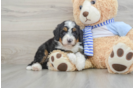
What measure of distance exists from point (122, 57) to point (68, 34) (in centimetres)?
45

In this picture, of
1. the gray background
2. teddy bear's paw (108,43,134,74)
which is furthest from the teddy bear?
the gray background

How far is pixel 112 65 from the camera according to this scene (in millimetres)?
953

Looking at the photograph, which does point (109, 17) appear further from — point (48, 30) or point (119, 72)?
point (48, 30)

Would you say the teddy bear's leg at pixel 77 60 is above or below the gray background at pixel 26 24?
below

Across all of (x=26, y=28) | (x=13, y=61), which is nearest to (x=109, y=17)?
(x=26, y=28)

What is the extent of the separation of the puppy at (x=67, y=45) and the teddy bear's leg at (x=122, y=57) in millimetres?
265

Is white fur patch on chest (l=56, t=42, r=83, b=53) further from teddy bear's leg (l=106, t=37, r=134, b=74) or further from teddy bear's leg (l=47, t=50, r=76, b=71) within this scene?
teddy bear's leg (l=106, t=37, r=134, b=74)

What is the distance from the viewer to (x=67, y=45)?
1.20 m

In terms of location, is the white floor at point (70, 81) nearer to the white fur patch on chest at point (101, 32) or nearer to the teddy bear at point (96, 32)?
the teddy bear at point (96, 32)

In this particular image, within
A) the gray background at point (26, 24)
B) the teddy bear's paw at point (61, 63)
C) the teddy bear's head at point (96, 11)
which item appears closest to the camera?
the teddy bear's paw at point (61, 63)

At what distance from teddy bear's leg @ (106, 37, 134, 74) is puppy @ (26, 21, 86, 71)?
0.27 m

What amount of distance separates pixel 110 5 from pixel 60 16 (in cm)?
57

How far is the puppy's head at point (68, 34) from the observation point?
Answer: 113 centimetres

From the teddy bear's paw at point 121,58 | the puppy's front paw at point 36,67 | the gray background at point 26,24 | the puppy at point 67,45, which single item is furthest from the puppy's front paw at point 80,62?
the gray background at point 26,24
